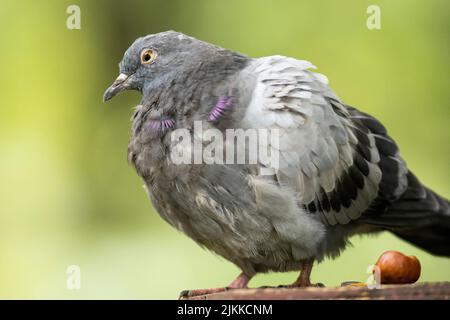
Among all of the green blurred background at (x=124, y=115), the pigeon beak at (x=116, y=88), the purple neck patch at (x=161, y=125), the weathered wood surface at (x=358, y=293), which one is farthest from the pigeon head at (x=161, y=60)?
the green blurred background at (x=124, y=115)

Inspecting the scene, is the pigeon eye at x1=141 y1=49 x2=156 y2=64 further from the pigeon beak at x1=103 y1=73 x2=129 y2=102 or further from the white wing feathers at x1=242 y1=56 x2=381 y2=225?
the white wing feathers at x1=242 y1=56 x2=381 y2=225

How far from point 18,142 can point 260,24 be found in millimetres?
3089

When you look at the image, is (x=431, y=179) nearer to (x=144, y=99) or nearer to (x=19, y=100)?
(x=144, y=99)

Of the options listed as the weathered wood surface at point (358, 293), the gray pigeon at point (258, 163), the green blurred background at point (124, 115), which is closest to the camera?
the weathered wood surface at point (358, 293)

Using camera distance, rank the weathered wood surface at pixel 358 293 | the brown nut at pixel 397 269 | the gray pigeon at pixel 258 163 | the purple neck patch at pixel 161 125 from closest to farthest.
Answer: the weathered wood surface at pixel 358 293
the brown nut at pixel 397 269
the gray pigeon at pixel 258 163
the purple neck patch at pixel 161 125

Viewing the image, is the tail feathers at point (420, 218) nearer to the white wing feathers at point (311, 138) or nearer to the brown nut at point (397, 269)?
the white wing feathers at point (311, 138)

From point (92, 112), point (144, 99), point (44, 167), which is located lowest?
point (44, 167)

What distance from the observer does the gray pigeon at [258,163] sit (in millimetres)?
4902

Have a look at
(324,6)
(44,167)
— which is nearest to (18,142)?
(44,167)

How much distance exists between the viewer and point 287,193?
4.91 m

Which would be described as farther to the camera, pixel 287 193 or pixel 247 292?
pixel 287 193

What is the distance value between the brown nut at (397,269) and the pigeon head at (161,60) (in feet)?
5.79

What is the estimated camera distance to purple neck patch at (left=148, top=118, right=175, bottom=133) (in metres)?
5.09

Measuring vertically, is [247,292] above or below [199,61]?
below
